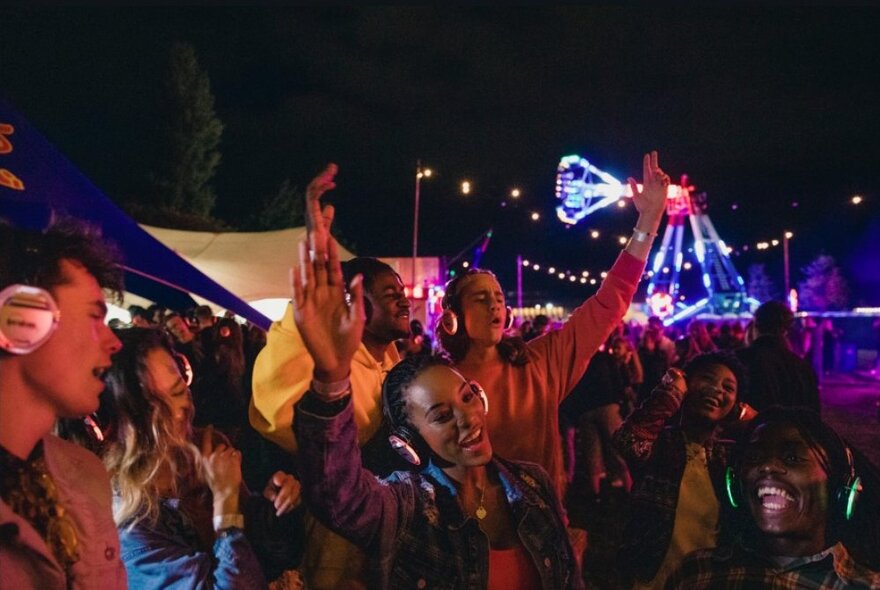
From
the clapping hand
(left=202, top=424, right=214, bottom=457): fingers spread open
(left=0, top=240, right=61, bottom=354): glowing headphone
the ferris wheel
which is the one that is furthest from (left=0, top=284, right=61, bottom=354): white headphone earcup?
the ferris wheel

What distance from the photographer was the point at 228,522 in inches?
80.7

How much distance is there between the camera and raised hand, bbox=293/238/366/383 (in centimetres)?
165

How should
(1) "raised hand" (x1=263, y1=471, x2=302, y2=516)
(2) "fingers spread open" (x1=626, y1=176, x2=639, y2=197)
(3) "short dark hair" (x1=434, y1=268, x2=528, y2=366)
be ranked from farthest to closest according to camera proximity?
(2) "fingers spread open" (x1=626, y1=176, x2=639, y2=197) < (3) "short dark hair" (x1=434, y1=268, x2=528, y2=366) < (1) "raised hand" (x1=263, y1=471, x2=302, y2=516)

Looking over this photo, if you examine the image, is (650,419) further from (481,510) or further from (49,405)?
(49,405)

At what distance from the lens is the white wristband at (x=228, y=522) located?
205 centimetres

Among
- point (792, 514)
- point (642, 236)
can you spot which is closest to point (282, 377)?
point (792, 514)

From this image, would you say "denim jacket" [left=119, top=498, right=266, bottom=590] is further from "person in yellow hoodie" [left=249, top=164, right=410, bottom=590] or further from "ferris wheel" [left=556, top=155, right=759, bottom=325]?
"ferris wheel" [left=556, top=155, right=759, bottom=325]

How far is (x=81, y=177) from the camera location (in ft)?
19.0

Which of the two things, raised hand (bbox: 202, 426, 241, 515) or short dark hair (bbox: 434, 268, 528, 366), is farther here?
short dark hair (bbox: 434, 268, 528, 366)

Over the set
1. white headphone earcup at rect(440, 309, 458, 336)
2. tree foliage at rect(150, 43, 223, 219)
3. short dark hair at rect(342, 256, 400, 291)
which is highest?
tree foliage at rect(150, 43, 223, 219)

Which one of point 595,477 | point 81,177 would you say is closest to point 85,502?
point 81,177

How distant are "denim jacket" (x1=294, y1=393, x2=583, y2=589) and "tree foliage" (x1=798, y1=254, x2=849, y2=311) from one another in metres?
50.7

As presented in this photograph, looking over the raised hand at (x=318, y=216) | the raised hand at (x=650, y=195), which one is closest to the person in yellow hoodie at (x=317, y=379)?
the raised hand at (x=318, y=216)

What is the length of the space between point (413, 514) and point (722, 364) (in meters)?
1.50
